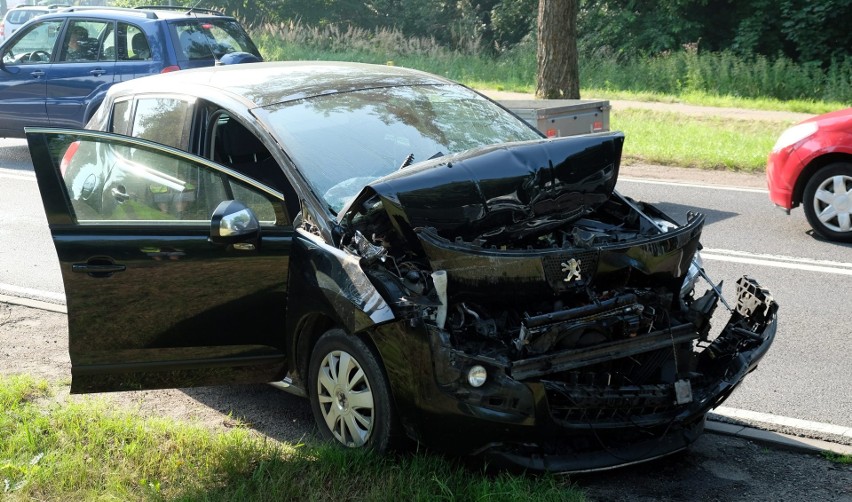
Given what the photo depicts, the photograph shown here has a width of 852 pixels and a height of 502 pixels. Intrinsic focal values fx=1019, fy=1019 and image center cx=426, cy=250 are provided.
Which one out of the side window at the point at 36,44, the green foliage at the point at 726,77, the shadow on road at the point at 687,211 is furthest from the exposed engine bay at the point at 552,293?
the green foliage at the point at 726,77

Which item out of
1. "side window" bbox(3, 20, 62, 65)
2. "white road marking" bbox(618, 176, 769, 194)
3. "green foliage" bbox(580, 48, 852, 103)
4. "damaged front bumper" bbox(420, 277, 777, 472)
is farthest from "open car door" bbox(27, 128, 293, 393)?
"green foliage" bbox(580, 48, 852, 103)

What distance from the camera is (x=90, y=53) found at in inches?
538

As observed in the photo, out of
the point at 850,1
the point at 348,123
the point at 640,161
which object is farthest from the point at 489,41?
the point at 348,123

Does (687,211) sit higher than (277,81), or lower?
lower

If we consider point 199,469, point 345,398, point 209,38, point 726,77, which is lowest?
point 199,469

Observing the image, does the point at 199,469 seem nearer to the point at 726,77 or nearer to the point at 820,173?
the point at 820,173

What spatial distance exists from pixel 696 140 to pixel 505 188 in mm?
10277

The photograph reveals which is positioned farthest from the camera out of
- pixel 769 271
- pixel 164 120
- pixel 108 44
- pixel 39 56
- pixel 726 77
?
pixel 726 77

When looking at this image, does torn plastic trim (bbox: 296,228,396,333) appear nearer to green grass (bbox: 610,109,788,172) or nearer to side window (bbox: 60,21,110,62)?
green grass (bbox: 610,109,788,172)

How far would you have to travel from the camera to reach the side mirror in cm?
469

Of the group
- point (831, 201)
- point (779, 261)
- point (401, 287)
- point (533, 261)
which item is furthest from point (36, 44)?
point (533, 261)

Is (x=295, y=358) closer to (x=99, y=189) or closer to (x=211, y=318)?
(x=211, y=318)

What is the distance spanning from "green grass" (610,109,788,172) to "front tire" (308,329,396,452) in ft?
29.8

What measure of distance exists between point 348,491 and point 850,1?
24.0 meters
